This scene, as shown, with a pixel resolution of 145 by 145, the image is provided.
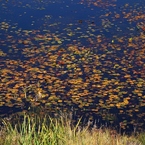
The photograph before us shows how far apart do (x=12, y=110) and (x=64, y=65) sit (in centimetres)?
292

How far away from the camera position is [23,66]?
1060 cm

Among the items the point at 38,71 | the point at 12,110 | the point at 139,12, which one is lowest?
the point at 12,110

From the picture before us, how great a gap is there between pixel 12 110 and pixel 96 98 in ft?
6.73

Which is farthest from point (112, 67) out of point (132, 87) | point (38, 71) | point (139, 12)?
point (139, 12)

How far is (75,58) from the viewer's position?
37.5 ft

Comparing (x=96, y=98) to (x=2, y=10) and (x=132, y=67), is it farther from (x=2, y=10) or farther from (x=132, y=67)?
(x=2, y=10)

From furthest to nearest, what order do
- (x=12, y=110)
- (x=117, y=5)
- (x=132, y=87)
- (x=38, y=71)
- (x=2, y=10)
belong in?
1. (x=117, y=5)
2. (x=2, y=10)
3. (x=38, y=71)
4. (x=132, y=87)
5. (x=12, y=110)

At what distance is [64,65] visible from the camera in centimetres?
1088

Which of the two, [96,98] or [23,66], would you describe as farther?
[23,66]

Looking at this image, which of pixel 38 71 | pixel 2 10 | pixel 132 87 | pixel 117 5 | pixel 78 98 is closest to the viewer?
pixel 78 98

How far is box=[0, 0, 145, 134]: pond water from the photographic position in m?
8.77

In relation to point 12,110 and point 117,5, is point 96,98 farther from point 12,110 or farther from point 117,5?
point 117,5

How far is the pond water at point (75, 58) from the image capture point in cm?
877

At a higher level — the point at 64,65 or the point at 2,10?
the point at 2,10
